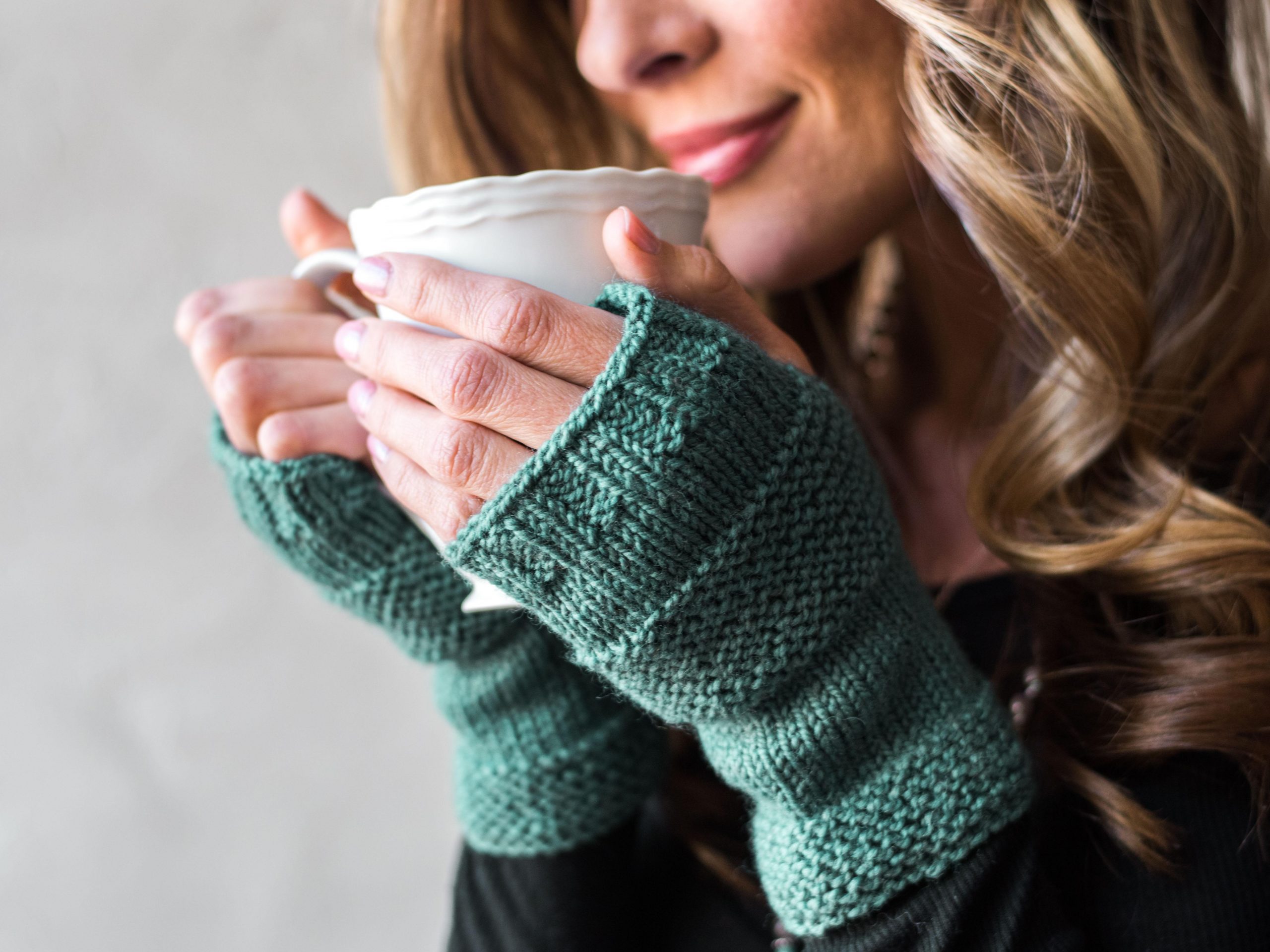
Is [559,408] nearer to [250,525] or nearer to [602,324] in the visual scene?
[602,324]

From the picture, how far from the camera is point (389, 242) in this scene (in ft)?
1.77

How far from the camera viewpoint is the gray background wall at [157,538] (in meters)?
0.92

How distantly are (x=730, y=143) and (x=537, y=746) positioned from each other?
516 mm

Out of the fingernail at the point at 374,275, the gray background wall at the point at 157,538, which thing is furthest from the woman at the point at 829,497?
the gray background wall at the point at 157,538

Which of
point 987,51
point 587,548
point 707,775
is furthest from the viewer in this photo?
point 707,775

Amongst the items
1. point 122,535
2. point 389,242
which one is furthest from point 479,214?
point 122,535

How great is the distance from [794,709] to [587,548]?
0.57 feet

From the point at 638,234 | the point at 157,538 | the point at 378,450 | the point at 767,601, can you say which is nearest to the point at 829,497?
the point at 767,601

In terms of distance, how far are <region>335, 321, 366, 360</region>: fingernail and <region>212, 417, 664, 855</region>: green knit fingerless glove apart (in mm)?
135

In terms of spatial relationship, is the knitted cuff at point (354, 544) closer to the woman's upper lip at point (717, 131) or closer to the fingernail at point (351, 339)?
the fingernail at point (351, 339)

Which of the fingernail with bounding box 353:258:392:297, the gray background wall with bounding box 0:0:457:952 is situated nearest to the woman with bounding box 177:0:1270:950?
the fingernail with bounding box 353:258:392:297

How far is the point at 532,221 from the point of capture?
509 millimetres

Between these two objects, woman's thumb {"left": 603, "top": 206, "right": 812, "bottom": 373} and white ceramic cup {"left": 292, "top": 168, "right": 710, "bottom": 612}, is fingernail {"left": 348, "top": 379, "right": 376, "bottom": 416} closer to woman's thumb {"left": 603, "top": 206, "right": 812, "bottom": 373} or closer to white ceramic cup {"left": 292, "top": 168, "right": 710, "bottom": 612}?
white ceramic cup {"left": 292, "top": 168, "right": 710, "bottom": 612}

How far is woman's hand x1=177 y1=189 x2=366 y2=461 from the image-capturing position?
0.69 m
